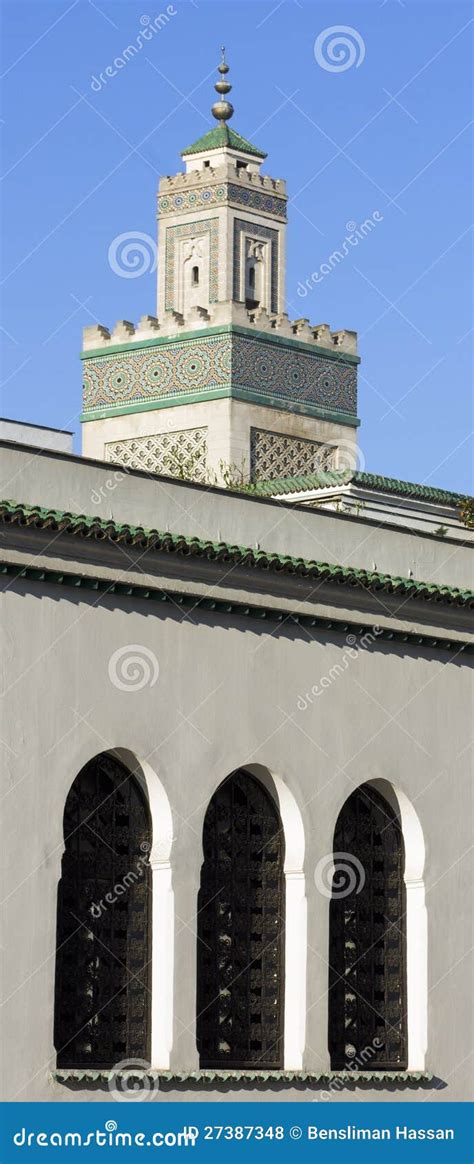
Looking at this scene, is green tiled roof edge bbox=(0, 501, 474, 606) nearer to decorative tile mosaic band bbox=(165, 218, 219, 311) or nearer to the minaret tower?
the minaret tower

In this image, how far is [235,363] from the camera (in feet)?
106

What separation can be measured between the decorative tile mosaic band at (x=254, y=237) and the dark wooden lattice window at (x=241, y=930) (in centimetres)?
1384

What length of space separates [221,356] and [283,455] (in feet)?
5.17

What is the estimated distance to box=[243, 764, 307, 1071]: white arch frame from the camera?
2045cm

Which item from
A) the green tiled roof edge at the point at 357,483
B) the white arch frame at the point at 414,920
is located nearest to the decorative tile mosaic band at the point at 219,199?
the green tiled roof edge at the point at 357,483

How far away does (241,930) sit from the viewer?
2034 centimetres

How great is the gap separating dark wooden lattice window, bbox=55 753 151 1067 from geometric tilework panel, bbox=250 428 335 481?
12.8 m

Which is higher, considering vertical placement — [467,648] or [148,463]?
[148,463]

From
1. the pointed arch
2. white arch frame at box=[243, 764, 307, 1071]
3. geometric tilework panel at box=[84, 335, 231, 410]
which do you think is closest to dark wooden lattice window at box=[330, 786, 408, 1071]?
the pointed arch

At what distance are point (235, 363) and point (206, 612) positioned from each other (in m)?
12.6

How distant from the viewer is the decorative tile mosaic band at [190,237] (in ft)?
109
